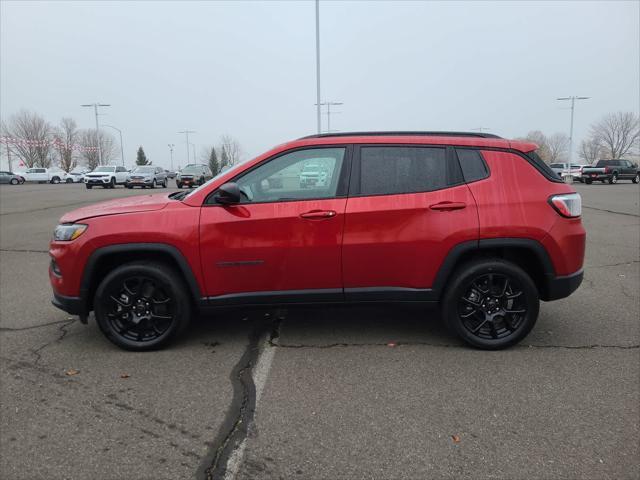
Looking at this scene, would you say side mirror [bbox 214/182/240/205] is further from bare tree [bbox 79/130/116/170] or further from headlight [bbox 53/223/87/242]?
bare tree [bbox 79/130/116/170]

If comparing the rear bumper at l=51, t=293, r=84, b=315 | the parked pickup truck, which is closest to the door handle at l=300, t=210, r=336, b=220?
the rear bumper at l=51, t=293, r=84, b=315

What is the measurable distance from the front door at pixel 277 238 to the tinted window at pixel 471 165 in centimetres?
99

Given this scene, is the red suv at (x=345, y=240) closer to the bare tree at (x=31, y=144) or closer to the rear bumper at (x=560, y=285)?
the rear bumper at (x=560, y=285)

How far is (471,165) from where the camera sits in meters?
3.98

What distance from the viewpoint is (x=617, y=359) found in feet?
12.5

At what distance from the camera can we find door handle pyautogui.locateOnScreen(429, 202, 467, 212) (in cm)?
384

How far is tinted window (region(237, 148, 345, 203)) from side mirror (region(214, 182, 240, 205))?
134 millimetres

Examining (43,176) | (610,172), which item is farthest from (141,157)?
(610,172)

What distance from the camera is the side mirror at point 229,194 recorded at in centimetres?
374

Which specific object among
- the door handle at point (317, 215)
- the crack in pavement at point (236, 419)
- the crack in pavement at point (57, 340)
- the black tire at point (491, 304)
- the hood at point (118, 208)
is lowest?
the crack in pavement at point (236, 419)

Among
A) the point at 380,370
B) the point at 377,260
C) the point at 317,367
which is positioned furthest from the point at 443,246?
the point at 317,367

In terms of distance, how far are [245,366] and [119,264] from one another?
1.42m

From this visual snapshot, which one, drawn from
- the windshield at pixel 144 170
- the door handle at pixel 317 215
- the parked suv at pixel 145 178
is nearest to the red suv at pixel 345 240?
the door handle at pixel 317 215

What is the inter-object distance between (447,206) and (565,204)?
39.2 inches
